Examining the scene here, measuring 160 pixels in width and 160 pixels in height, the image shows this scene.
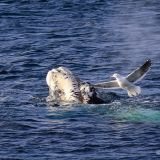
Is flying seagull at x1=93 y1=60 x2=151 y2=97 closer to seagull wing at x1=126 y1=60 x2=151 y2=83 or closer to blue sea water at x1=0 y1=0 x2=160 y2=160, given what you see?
seagull wing at x1=126 y1=60 x2=151 y2=83

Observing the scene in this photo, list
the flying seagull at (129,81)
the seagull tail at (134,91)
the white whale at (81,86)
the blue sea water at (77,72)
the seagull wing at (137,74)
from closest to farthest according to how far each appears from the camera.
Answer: the blue sea water at (77,72) → the seagull tail at (134,91) → the flying seagull at (129,81) → the white whale at (81,86) → the seagull wing at (137,74)

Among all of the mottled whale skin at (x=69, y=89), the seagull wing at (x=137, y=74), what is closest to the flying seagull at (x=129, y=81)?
the seagull wing at (x=137, y=74)

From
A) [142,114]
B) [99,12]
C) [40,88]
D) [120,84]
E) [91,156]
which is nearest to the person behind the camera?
[91,156]

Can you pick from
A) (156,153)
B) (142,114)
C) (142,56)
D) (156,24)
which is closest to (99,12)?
(156,24)

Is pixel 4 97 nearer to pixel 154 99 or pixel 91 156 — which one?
pixel 154 99

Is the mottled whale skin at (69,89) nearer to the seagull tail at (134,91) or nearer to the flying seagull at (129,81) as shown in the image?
the flying seagull at (129,81)

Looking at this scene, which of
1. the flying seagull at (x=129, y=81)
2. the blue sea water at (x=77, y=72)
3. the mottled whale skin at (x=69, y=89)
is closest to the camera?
the blue sea water at (x=77, y=72)

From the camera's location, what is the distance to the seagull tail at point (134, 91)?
29.5 m

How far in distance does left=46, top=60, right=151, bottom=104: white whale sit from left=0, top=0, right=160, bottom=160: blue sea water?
564 millimetres

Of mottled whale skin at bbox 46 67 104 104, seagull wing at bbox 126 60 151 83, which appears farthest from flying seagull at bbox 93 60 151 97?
mottled whale skin at bbox 46 67 104 104

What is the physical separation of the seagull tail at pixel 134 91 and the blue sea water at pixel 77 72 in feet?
1.23

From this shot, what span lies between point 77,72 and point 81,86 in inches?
185

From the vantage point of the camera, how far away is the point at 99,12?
4788cm

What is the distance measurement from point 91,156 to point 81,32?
1956 cm
